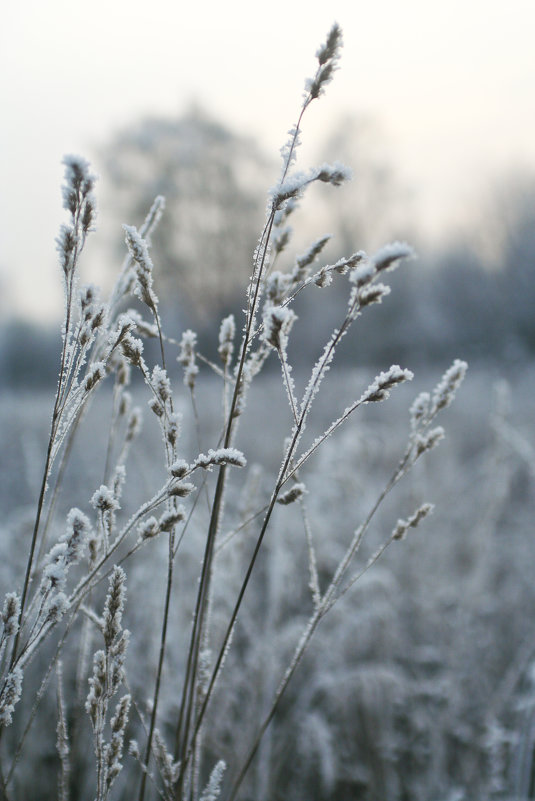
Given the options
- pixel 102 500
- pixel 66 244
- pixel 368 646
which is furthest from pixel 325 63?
pixel 368 646

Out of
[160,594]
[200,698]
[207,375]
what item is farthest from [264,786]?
[207,375]

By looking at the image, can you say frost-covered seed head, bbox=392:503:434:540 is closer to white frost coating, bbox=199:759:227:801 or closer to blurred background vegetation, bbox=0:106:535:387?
white frost coating, bbox=199:759:227:801

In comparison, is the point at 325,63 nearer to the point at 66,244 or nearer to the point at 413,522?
the point at 66,244

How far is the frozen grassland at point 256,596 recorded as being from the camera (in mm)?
698

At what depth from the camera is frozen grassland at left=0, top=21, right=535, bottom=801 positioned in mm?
698

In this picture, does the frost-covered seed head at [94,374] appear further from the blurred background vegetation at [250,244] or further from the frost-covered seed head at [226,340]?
the blurred background vegetation at [250,244]

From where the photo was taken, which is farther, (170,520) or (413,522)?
(413,522)

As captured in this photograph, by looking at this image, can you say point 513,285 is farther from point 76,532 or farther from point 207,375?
point 76,532

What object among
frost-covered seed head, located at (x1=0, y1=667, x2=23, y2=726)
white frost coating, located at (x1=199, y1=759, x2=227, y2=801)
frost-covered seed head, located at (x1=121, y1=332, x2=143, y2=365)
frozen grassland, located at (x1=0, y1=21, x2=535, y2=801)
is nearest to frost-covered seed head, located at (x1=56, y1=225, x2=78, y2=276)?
frozen grassland, located at (x1=0, y1=21, x2=535, y2=801)

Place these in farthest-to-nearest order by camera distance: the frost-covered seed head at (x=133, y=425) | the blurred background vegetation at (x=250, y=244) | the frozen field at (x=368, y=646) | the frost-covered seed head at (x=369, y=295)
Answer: the blurred background vegetation at (x=250, y=244) < the frozen field at (x=368, y=646) < the frost-covered seed head at (x=133, y=425) < the frost-covered seed head at (x=369, y=295)

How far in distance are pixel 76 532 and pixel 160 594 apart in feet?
4.55

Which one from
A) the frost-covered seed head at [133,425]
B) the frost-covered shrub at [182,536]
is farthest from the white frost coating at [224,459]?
the frost-covered seed head at [133,425]

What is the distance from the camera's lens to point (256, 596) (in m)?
3.28

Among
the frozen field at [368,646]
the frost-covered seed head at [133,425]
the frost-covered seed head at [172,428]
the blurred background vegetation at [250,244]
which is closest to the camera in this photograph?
the frost-covered seed head at [172,428]
